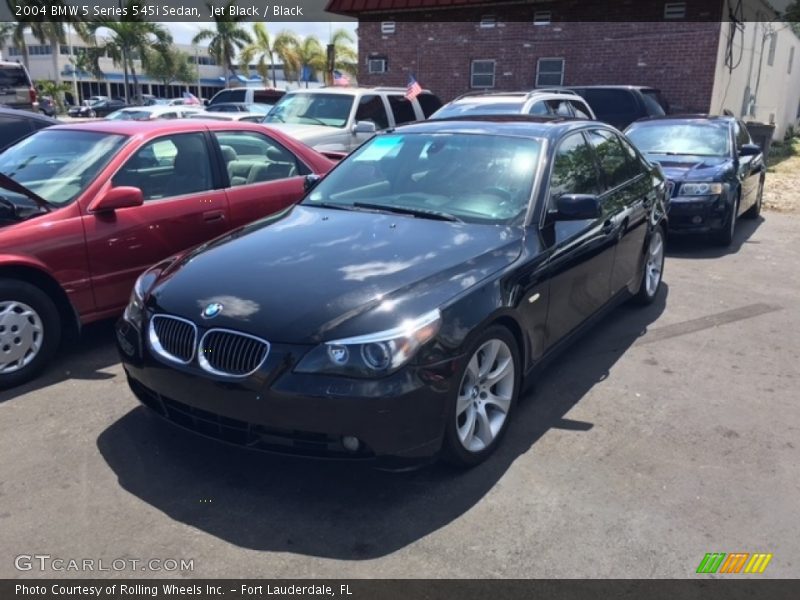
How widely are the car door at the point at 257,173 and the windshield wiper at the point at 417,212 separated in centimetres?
139

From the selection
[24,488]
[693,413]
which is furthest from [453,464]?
[24,488]

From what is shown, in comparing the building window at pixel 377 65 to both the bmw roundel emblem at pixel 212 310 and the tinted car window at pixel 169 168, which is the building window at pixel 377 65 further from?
the bmw roundel emblem at pixel 212 310

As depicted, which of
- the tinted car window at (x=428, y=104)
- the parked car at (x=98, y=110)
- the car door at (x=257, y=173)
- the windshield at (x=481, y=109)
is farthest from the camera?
the parked car at (x=98, y=110)

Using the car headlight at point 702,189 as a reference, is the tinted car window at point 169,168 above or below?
above

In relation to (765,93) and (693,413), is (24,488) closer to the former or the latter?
(693,413)

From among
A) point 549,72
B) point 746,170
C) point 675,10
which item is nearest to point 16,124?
point 746,170

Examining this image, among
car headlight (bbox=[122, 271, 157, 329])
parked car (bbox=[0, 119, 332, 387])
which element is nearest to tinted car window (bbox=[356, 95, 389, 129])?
parked car (bbox=[0, 119, 332, 387])

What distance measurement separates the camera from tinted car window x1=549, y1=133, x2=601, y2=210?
4172mm

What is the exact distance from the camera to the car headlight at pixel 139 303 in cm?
345

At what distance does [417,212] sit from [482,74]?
16.5 meters

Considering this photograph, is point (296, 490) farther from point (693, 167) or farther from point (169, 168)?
point (693, 167)

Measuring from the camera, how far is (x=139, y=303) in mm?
3537

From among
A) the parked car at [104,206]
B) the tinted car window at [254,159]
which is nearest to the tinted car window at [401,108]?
the tinted car window at [254,159]

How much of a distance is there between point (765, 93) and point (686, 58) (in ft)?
31.9
